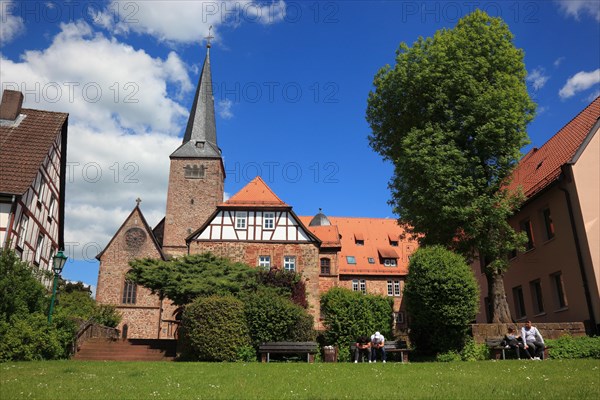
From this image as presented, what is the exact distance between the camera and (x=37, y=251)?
26250mm

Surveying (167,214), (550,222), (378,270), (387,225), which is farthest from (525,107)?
(167,214)

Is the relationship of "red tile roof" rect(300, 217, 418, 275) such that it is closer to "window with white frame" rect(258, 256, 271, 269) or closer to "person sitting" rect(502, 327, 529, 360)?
"window with white frame" rect(258, 256, 271, 269)

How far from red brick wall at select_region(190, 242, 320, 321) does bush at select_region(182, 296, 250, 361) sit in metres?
11.6

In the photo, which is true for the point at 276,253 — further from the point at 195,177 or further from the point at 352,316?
the point at 195,177

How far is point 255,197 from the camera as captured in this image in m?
33.2

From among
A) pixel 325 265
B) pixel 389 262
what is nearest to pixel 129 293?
pixel 325 265

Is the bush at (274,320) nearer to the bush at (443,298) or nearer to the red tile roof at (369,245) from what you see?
the bush at (443,298)

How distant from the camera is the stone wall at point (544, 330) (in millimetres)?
18078

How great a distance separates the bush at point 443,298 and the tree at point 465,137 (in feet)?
6.29

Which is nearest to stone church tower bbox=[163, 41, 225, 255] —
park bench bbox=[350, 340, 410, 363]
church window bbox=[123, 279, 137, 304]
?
church window bbox=[123, 279, 137, 304]

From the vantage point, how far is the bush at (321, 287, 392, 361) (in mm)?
22031

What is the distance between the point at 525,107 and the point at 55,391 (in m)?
19.3

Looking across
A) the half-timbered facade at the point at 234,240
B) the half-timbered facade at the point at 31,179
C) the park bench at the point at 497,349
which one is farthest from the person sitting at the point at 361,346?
the half-timbered facade at the point at 31,179

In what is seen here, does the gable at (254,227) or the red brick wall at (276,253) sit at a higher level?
the gable at (254,227)
